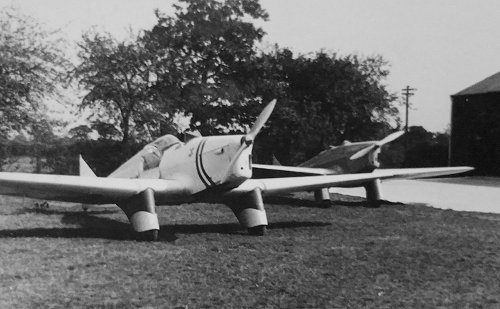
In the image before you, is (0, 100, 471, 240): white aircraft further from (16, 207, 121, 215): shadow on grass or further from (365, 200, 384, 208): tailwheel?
(365, 200, 384, 208): tailwheel

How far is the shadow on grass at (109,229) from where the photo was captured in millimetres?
8984

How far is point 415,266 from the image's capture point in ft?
22.2

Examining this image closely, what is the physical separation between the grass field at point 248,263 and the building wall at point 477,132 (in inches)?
850

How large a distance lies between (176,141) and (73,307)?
5.73 meters

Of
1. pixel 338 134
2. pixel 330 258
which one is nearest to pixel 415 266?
pixel 330 258

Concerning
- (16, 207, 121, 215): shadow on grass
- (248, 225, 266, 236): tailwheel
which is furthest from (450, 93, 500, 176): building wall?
(248, 225, 266, 236): tailwheel

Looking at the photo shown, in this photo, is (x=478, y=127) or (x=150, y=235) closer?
(x=150, y=235)

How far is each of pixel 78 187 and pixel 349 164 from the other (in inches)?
Answer: 350

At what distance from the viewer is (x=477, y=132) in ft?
107

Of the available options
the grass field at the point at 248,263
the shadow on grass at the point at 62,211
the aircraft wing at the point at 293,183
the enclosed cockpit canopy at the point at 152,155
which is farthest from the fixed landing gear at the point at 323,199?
the enclosed cockpit canopy at the point at 152,155

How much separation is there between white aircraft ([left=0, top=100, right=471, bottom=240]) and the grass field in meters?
0.53

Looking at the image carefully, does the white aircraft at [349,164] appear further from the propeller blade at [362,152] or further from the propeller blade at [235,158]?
the propeller blade at [235,158]

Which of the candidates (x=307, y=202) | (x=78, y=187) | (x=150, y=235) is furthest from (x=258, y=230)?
(x=307, y=202)

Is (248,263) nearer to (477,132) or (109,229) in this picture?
(109,229)
